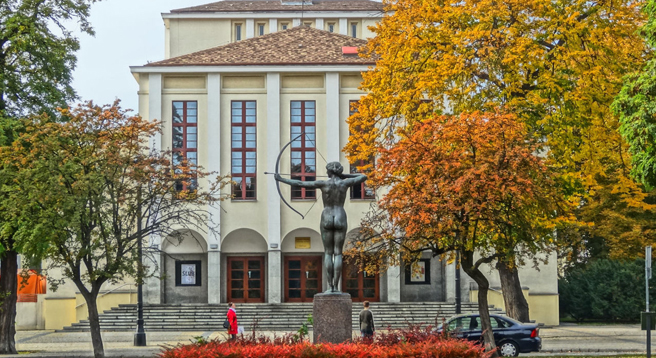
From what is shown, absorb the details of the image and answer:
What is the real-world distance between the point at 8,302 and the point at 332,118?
1823 centimetres

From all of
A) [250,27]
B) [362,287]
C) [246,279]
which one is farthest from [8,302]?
[250,27]

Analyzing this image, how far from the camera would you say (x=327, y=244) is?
16.2 m

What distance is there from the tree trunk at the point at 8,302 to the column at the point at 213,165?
1297 centimetres

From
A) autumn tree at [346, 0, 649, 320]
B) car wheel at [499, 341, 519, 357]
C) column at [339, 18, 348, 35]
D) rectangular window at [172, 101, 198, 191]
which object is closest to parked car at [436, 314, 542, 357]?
car wheel at [499, 341, 519, 357]

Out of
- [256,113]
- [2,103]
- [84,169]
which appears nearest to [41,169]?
[84,169]

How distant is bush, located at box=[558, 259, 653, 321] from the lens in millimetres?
39594

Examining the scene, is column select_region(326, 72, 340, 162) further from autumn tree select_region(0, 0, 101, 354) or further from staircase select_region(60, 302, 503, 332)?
autumn tree select_region(0, 0, 101, 354)

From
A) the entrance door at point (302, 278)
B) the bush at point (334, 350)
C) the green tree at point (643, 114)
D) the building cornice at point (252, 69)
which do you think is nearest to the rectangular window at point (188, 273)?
the entrance door at point (302, 278)

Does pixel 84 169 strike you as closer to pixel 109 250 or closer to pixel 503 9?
pixel 109 250

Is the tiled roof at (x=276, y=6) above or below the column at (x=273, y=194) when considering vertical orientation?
above

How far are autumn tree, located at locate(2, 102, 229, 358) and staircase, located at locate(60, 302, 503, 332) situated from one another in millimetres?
12667

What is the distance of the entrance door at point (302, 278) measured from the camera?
41.1 m

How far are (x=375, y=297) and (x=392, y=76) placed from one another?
18.4 m

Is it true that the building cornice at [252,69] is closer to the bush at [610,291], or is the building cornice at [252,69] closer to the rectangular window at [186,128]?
the rectangular window at [186,128]
